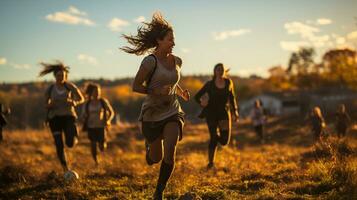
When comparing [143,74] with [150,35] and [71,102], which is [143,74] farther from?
[71,102]

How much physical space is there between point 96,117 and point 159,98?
262 inches

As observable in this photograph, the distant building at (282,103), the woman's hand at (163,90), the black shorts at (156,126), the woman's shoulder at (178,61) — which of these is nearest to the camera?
the woman's hand at (163,90)

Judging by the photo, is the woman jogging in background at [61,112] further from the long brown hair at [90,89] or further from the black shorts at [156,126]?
the black shorts at [156,126]

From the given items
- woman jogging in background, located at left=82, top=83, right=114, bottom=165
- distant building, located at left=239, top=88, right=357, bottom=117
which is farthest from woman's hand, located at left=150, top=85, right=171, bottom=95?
distant building, located at left=239, top=88, right=357, bottom=117

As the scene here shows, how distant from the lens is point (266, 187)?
6875 millimetres

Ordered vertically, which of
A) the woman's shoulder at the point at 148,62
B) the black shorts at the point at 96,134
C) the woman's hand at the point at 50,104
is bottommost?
the black shorts at the point at 96,134

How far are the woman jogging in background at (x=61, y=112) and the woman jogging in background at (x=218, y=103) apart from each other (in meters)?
2.64

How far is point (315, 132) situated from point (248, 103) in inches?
2538

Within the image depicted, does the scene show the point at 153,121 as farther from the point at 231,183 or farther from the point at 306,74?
the point at 306,74

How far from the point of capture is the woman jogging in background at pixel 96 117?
12.4 meters

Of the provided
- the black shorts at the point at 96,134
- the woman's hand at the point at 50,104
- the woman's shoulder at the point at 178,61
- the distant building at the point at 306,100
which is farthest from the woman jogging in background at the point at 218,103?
the distant building at the point at 306,100

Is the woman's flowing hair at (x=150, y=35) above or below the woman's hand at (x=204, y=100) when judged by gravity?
above

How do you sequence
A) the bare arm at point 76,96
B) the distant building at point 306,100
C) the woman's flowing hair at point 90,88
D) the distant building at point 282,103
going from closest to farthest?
1. the bare arm at point 76,96
2. the woman's flowing hair at point 90,88
3. the distant building at point 306,100
4. the distant building at point 282,103

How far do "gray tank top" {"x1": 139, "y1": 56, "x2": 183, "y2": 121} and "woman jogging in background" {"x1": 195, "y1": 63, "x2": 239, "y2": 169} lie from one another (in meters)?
3.65
